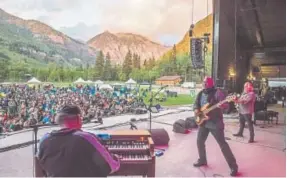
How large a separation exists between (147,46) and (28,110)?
391 centimetres

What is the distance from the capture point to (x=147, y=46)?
8672 mm

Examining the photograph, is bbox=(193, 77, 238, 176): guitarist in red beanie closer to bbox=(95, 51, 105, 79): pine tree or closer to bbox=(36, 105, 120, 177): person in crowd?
bbox=(36, 105, 120, 177): person in crowd

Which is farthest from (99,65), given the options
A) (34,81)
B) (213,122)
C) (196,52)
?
(196,52)

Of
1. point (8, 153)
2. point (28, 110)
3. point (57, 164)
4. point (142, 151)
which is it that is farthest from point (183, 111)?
point (57, 164)

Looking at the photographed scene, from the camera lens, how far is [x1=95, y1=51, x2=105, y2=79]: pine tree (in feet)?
23.9

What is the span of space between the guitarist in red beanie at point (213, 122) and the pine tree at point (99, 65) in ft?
10.8

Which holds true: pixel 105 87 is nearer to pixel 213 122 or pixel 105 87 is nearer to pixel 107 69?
pixel 107 69

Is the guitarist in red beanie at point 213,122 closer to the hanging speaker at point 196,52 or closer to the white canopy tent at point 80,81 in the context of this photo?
the white canopy tent at point 80,81

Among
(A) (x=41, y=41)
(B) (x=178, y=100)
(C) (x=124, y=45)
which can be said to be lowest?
(B) (x=178, y=100)

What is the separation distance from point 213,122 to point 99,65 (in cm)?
386

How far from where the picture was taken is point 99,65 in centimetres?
740

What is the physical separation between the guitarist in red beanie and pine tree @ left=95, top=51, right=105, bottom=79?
3.30 metres

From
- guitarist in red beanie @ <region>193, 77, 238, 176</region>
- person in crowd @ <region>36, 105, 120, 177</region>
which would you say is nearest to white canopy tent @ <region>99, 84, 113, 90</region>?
guitarist in red beanie @ <region>193, 77, 238, 176</region>

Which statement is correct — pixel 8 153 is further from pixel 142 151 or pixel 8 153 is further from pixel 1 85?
pixel 142 151
